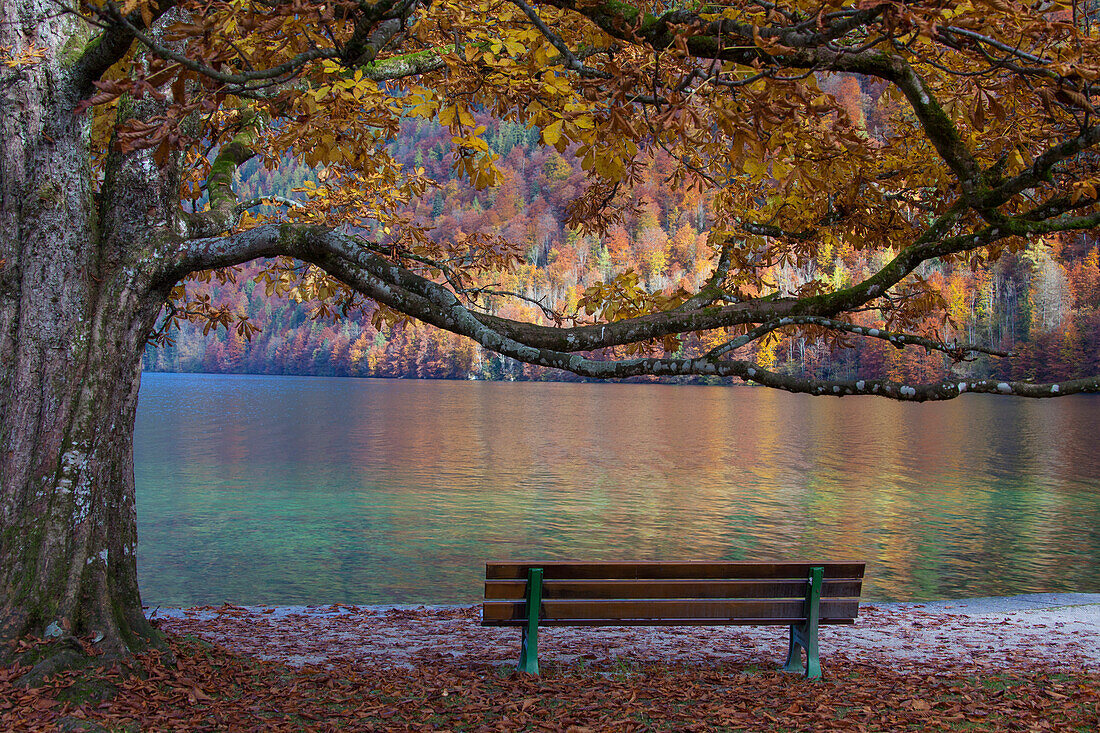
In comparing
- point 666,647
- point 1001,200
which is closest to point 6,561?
point 666,647

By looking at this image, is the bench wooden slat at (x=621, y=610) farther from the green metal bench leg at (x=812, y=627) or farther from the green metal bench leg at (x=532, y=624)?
the green metal bench leg at (x=812, y=627)

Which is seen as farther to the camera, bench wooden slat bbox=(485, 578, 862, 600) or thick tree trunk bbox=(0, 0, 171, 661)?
bench wooden slat bbox=(485, 578, 862, 600)

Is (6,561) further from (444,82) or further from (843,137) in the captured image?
(843,137)

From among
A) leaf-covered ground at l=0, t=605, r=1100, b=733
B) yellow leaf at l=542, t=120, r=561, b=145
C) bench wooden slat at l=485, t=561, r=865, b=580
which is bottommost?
leaf-covered ground at l=0, t=605, r=1100, b=733

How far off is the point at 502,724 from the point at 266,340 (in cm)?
19862

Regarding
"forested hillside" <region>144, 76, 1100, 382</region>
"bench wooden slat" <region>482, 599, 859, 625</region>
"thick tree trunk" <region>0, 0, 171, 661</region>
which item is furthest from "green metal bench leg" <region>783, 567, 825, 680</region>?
"thick tree trunk" <region>0, 0, 171, 661</region>

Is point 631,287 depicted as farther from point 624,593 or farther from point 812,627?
point 812,627

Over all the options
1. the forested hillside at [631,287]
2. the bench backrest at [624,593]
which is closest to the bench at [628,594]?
Result: the bench backrest at [624,593]

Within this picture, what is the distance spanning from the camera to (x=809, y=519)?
1784 cm

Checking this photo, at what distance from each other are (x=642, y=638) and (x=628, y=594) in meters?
1.79

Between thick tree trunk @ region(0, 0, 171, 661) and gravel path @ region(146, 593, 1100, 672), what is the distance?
1972mm

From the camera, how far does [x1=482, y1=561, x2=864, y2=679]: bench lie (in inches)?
219

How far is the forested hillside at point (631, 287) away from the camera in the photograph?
82.2 meters

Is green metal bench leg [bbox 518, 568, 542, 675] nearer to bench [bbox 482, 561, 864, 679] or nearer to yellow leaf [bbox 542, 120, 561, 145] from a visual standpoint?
bench [bbox 482, 561, 864, 679]
